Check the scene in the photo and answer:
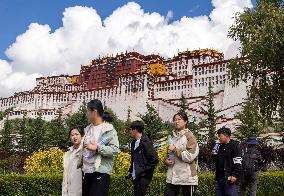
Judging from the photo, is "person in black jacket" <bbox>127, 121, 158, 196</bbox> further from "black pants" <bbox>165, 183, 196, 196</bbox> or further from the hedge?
the hedge

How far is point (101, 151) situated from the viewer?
16.7 ft

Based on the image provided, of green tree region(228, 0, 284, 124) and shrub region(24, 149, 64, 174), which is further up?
green tree region(228, 0, 284, 124)

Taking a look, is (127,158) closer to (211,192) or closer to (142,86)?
(211,192)

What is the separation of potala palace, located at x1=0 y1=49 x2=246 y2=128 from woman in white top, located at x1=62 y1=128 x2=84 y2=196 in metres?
49.5

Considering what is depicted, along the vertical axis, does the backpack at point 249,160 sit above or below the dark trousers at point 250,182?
above

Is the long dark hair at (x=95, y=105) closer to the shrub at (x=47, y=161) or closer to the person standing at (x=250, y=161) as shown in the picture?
the person standing at (x=250, y=161)

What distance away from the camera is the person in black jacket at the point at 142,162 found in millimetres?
6859

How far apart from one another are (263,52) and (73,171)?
1406 centimetres

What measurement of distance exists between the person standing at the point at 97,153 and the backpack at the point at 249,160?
14.9ft

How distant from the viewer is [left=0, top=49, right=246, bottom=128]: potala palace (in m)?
74.2

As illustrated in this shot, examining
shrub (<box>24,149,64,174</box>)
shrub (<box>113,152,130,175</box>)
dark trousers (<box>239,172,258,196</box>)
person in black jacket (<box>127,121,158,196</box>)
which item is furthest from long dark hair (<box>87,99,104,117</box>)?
shrub (<box>24,149,64,174</box>)

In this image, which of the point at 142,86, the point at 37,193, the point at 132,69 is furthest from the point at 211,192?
the point at 132,69

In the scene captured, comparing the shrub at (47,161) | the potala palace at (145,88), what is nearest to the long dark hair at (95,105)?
the shrub at (47,161)

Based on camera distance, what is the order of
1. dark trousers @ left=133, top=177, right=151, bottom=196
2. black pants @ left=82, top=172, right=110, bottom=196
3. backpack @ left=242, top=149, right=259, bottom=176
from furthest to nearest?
backpack @ left=242, top=149, right=259, bottom=176 → dark trousers @ left=133, top=177, right=151, bottom=196 → black pants @ left=82, top=172, right=110, bottom=196
